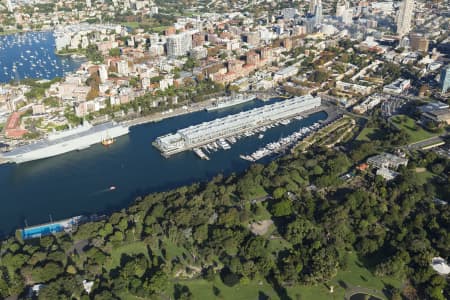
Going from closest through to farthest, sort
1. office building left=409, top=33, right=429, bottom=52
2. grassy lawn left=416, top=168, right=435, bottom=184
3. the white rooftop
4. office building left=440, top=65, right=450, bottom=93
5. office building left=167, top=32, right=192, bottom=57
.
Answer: the white rooftop → grassy lawn left=416, top=168, right=435, bottom=184 → office building left=440, top=65, right=450, bottom=93 → office building left=409, top=33, right=429, bottom=52 → office building left=167, top=32, right=192, bottom=57

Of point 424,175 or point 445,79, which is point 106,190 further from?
point 445,79

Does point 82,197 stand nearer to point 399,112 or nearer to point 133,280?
point 133,280

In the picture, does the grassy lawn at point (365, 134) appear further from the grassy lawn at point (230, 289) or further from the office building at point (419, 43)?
the office building at point (419, 43)

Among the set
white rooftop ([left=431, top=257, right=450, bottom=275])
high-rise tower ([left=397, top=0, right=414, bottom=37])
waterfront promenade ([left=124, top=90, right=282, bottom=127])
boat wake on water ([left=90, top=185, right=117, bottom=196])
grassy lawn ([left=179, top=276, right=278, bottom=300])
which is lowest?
boat wake on water ([left=90, top=185, right=117, bottom=196])

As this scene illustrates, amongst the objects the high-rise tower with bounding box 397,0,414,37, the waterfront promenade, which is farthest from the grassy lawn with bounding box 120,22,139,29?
the high-rise tower with bounding box 397,0,414,37

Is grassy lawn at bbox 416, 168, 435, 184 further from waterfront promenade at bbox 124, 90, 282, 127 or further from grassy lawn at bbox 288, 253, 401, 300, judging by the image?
waterfront promenade at bbox 124, 90, 282, 127

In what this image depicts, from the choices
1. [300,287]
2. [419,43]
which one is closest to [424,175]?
[300,287]

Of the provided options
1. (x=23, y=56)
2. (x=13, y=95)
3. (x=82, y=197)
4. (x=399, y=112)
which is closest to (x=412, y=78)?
(x=399, y=112)
